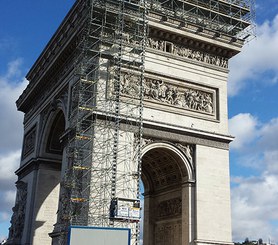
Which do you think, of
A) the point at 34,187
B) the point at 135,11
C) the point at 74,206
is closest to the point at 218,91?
the point at 135,11

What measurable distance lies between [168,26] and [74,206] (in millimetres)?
10185

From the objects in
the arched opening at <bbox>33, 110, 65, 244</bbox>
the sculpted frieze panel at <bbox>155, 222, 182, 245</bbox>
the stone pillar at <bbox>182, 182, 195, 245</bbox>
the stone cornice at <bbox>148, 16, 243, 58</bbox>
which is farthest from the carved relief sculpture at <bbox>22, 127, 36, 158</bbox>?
the stone pillar at <bbox>182, 182, 195, 245</bbox>

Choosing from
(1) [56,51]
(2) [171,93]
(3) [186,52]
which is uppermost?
(1) [56,51]

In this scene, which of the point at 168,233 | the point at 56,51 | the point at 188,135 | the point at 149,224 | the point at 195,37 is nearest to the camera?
the point at 188,135

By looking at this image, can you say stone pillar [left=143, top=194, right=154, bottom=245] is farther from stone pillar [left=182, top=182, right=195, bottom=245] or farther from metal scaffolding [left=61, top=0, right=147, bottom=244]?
metal scaffolding [left=61, top=0, right=147, bottom=244]

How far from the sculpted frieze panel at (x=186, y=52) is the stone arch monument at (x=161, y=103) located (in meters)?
0.06

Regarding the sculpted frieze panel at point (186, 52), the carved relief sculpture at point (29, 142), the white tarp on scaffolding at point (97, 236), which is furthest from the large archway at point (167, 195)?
the carved relief sculpture at point (29, 142)

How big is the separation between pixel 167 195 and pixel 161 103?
5.05 meters

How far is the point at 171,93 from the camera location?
23.7 meters

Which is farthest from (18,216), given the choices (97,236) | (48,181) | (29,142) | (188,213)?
(97,236)

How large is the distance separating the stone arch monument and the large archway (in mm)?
53

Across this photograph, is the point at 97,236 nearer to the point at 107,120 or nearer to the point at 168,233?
the point at 107,120

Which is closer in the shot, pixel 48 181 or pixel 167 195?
pixel 167 195

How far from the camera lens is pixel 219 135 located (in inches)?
947
